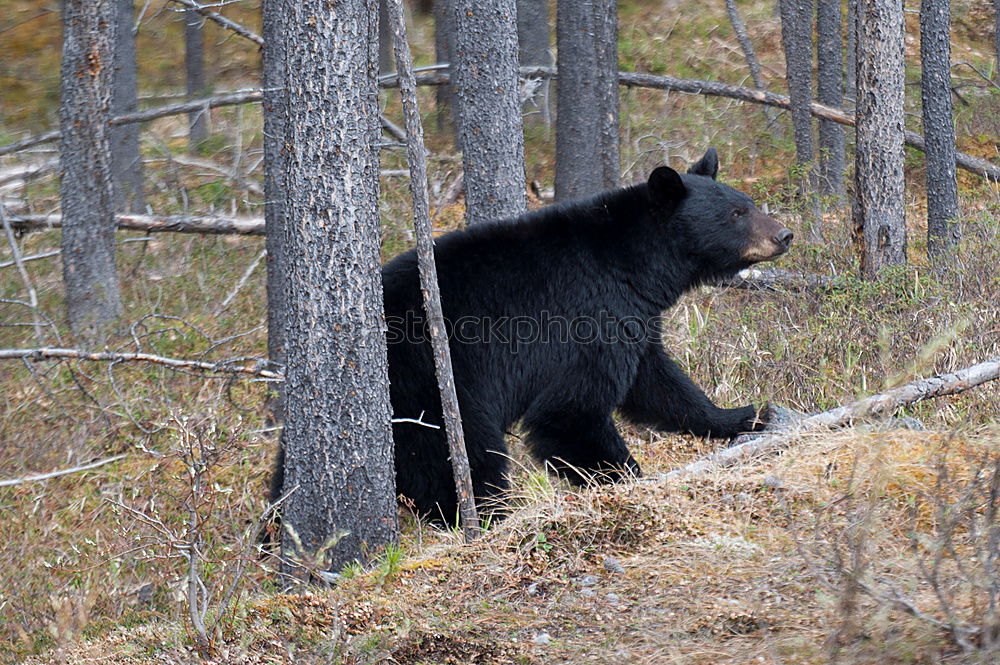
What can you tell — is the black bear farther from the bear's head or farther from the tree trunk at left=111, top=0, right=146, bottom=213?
the tree trunk at left=111, top=0, right=146, bottom=213

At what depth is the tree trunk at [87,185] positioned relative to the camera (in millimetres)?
8695

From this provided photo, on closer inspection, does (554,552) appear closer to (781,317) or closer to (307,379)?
(307,379)

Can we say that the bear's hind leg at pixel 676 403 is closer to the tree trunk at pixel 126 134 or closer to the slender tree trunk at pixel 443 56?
the tree trunk at pixel 126 134

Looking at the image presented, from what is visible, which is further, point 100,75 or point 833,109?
point 833,109

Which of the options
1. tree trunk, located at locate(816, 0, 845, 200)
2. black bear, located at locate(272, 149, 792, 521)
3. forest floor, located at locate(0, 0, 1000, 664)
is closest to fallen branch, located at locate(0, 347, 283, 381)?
forest floor, located at locate(0, 0, 1000, 664)

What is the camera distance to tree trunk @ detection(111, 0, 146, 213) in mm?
11680

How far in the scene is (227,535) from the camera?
5566 mm

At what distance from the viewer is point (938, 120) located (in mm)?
9602

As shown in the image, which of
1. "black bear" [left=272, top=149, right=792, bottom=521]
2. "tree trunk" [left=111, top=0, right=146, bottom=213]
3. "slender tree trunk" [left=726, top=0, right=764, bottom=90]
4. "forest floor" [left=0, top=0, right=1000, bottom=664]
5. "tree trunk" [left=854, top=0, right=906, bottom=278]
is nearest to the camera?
"forest floor" [left=0, top=0, right=1000, bottom=664]

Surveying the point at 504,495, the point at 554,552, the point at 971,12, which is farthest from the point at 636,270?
the point at 971,12

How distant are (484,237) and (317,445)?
1.67 metres

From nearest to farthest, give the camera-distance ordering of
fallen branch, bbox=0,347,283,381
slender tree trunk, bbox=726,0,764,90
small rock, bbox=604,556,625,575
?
small rock, bbox=604,556,625,575 < fallen branch, bbox=0,347,283,381 < slender tree trunk, bbox=726,0,764,90

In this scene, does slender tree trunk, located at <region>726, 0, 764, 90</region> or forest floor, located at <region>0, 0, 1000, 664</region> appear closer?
forest floor, located at <region>0, 0, 1000, 664</region>

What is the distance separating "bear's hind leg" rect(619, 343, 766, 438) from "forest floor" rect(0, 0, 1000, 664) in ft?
0.82
